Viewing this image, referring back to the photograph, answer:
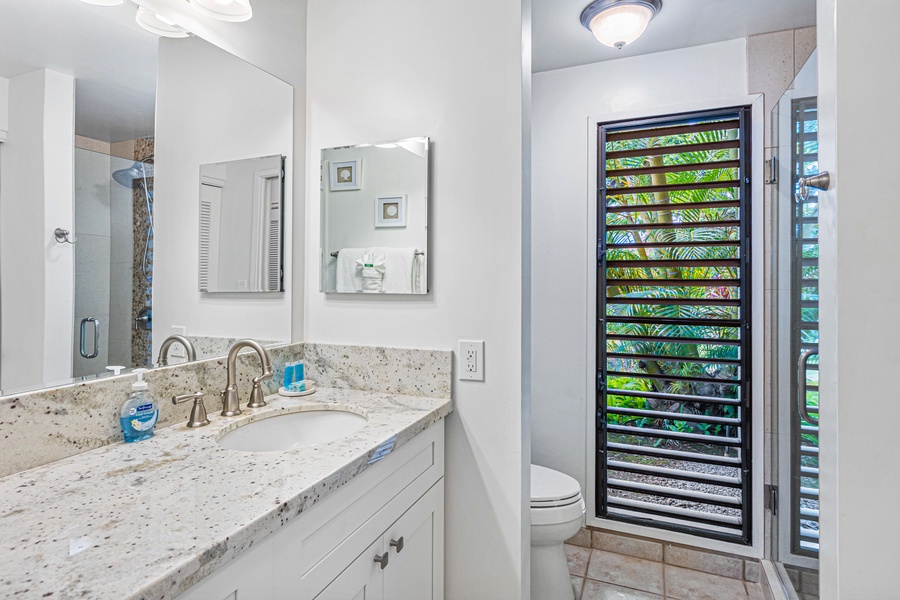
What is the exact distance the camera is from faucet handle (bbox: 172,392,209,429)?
3.92 feet

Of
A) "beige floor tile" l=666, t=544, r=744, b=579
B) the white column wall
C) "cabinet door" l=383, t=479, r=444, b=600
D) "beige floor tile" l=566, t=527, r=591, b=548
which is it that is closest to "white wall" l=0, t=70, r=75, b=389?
the white column wall

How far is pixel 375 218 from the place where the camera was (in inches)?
61.6

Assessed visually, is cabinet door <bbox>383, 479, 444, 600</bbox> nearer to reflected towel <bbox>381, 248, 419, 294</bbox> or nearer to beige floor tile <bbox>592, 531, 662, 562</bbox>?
reflected towel <bbox>381, 248, 419, 294</bbox>

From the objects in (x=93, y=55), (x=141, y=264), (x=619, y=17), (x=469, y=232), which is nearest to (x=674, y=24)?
(x=619, y=17)

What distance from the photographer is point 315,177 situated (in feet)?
5.56

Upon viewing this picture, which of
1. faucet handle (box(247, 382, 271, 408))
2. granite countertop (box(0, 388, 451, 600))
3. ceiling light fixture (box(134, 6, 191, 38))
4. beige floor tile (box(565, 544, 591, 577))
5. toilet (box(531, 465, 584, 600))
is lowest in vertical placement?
beige floor tile (box(565, 544, 591, 577))

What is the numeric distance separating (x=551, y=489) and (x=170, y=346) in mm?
1452

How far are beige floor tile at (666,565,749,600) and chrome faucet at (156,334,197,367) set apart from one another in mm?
2080

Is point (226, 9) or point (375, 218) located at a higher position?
point (226, 9)

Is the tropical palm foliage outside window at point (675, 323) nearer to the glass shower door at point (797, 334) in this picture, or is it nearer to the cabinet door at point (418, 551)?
the glass shower door at point (797, 334)

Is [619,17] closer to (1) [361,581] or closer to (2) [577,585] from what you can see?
(1) [361,581]

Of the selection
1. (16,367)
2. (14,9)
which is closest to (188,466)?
(16,367)

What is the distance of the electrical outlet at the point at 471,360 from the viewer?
1.45 meters

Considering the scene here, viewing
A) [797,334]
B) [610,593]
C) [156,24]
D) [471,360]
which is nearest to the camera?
[156,24]
